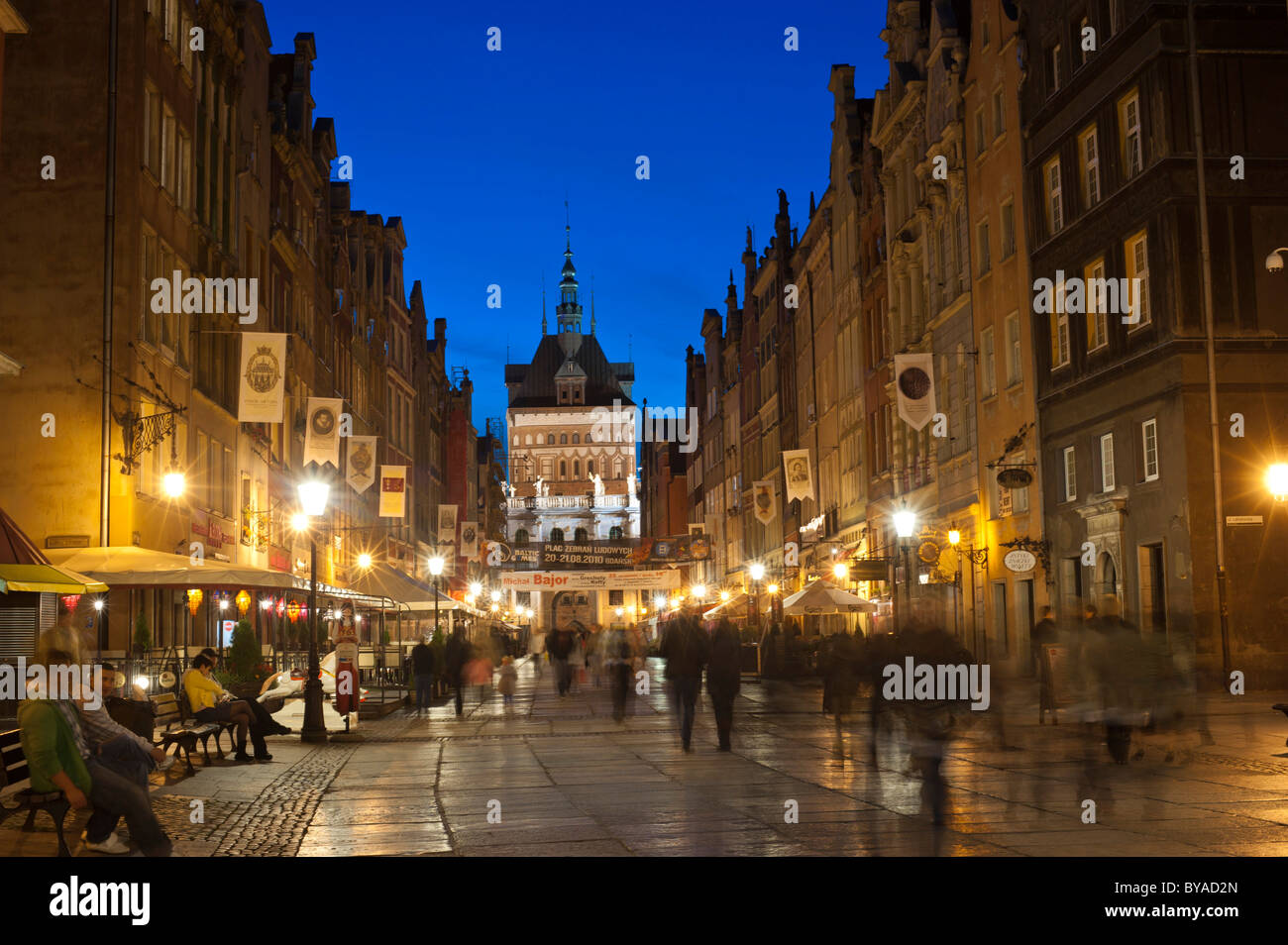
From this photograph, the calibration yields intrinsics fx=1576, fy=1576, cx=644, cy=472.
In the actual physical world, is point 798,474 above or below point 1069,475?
above

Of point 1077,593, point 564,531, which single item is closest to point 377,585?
point 1077,593

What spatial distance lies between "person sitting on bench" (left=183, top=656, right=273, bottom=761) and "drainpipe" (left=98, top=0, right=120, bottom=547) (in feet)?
32.1

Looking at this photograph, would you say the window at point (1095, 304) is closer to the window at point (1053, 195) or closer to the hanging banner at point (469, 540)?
the window at point (1053, 195)

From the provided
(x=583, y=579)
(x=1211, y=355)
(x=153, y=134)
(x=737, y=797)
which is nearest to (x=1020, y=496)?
(x=1211, y=355)

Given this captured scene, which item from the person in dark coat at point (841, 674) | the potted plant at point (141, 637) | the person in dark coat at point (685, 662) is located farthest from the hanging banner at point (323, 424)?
the person in dark coat at point (841, 674)

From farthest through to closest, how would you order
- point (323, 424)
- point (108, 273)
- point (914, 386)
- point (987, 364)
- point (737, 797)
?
point (323, 424), point (987, 364), point (914, 386), point (108, 273), point (737, 797)

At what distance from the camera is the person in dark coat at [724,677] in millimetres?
21891

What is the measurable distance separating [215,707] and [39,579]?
288 centimetres

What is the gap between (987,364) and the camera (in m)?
40.1

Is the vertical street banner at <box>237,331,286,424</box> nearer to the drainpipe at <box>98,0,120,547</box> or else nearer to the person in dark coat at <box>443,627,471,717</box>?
the drainpipe at <box>98,0,120,547</box>

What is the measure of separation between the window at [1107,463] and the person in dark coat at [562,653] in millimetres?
14113

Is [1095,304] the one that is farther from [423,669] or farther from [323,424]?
[323,424]

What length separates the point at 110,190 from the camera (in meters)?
31.6

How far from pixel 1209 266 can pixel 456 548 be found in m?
51.8
